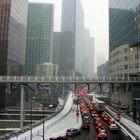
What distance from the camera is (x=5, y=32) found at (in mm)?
109625

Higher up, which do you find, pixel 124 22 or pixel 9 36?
pixel 124 22

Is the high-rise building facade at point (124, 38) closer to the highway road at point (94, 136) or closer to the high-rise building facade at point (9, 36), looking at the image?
the high-rise building facade at point (9, 36)

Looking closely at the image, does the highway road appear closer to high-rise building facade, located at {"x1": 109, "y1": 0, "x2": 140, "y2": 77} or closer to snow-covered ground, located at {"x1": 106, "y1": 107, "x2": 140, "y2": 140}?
snow-covered ground, located at {"x1": 106, "y1": 107, "x2": 140, "y2": 140}

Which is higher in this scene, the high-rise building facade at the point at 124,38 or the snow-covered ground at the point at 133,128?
the high-rise building facade at the point at 124,38

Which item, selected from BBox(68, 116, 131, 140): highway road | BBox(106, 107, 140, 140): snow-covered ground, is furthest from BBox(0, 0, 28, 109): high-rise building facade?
BBox(68, 116, 131, 140): highway road

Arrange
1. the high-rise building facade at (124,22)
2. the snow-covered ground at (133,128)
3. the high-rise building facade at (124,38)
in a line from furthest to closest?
1. the high-rise building facade at (124,38)
2. the high-rise building facade at (124,22)
3. the snow-covered ground at (133,128)

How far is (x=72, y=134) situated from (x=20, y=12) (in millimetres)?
94189

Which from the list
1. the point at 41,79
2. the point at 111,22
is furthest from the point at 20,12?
the point at 41,79

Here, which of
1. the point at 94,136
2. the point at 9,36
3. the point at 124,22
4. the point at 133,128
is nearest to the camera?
the point at 94,136

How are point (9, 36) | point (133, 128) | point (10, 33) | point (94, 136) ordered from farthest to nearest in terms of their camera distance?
point (10, 33), point (9, 36), point (133, 128), point (94, 136)

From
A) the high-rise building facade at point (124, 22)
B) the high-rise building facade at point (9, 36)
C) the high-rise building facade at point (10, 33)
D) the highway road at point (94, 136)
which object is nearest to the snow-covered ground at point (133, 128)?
the highway road at point (94, 136)

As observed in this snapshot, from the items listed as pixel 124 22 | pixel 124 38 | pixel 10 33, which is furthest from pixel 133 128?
pixel 10 33

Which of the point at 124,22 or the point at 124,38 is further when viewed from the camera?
the point at 124,22

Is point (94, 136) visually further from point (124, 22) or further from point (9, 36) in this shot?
point (9, 36)
